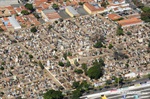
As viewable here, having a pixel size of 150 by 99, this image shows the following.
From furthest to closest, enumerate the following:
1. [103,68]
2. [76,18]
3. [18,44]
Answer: [76,18]
[18,44]
[103,68]

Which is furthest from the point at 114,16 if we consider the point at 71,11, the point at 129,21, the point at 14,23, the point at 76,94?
the point at 76,94

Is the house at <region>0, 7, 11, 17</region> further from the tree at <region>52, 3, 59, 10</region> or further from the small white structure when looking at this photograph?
the small white structure

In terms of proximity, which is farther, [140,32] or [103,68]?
[140,32]

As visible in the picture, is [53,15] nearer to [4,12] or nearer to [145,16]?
[4,12]

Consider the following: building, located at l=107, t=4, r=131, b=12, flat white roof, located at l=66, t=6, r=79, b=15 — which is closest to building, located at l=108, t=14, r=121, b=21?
building, located at l=107, t=4, r=131, b=12

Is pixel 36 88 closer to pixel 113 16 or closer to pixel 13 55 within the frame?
pixel 13 55

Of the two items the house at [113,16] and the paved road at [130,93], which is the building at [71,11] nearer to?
the house at [113,16]

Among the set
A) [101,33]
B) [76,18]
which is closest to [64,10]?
[76,18]

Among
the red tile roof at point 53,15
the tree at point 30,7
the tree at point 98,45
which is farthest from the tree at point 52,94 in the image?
the tree at point 30,7
